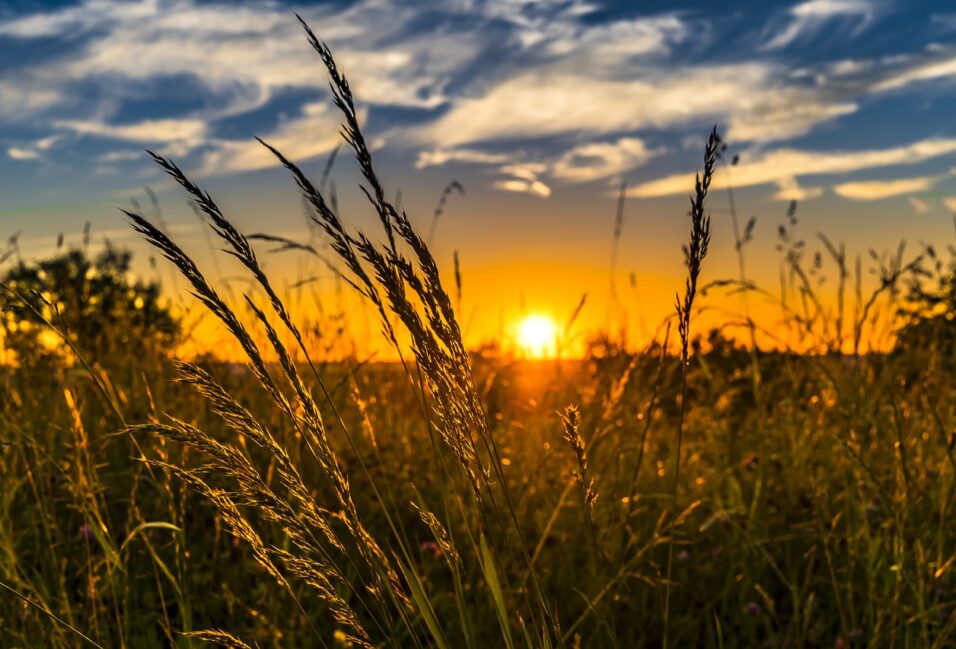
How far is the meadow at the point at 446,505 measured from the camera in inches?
48.4

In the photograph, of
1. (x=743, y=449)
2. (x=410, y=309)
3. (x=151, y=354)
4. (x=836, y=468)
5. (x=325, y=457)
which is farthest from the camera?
(x=151, y=354)

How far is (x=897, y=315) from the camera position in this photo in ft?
13.2

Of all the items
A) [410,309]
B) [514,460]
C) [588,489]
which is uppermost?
[410,309]

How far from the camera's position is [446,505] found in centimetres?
159

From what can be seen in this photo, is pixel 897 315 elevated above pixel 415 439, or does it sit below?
above

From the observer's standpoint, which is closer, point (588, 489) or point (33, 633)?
point (588, 489)

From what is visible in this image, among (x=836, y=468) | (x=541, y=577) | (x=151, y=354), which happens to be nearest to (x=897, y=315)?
(x=836, y=468)

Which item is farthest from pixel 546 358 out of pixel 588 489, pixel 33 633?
Result: pixel 588 489

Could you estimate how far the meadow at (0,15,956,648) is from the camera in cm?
123

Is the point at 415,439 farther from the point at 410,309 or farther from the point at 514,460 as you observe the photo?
the point at 410,309

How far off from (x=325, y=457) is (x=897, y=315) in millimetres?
3675

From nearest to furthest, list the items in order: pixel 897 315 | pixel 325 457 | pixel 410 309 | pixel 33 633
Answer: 1. pixel 410 309
2. pixel 325 457
3. pixel 33 633
4. pixel 897 315

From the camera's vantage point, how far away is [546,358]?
5.41 meters

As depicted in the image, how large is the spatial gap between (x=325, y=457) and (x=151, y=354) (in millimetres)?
4271
